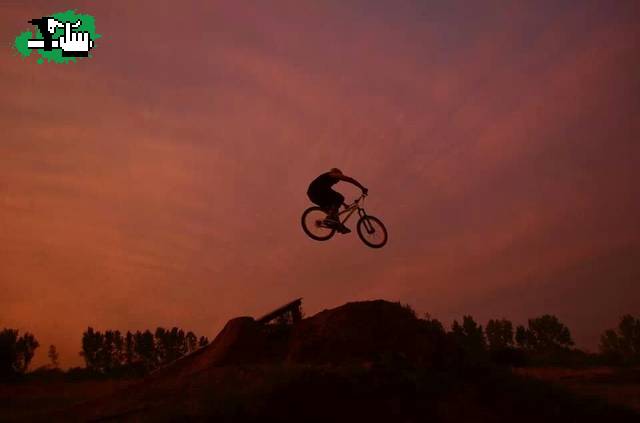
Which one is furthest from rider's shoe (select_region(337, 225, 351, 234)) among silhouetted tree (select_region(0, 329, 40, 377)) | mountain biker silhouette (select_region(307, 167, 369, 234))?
silhouetted tree (select_region(0, 329, 40, 377))

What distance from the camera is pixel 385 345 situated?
468 inches

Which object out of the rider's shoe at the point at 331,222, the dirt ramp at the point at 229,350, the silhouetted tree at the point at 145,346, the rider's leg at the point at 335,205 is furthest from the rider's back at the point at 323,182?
the silhouetted tree at the point at 145,346

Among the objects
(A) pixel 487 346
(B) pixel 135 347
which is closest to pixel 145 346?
(B) pixel 135 347

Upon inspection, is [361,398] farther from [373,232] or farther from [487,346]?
[487,346]

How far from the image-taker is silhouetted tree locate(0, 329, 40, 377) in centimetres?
2836

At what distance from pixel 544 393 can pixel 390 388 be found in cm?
445

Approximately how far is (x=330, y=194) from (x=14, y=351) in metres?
28.3

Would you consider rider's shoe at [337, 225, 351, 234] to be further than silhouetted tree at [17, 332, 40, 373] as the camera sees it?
No

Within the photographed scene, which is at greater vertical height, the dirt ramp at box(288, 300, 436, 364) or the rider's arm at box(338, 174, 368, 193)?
the rider's arm at box(338, 174, 368, 193)

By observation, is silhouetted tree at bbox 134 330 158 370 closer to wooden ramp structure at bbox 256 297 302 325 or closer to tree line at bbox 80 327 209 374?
tree line at bbox 80 327 209 374

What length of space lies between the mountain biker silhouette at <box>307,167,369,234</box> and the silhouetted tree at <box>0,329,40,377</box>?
2562 cm

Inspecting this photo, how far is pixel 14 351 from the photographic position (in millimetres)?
30016

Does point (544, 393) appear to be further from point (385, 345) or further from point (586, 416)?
point (385, 345)

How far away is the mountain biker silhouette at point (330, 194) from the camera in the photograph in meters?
13.2
